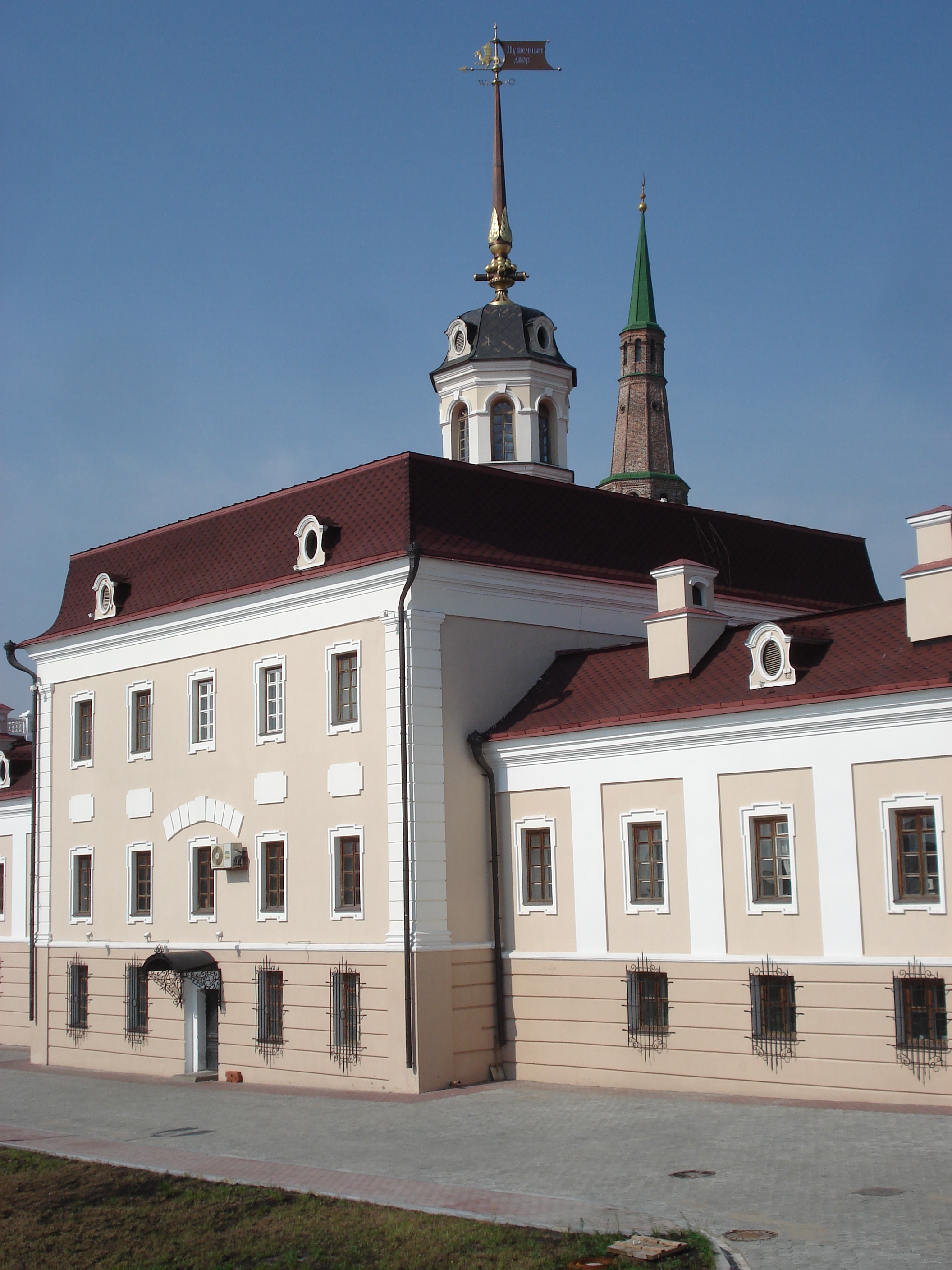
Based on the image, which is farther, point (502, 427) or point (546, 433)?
point (546, 433)

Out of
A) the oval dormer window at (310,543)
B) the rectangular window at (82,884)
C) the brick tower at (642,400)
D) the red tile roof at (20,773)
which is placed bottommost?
the rectangular window at (82,884)

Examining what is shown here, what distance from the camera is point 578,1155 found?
54.1 ft

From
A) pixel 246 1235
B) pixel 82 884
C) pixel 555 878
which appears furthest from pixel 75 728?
pixel 246 1235

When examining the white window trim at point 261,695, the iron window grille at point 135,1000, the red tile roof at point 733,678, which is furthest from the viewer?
the iron window grille at point 135,1000

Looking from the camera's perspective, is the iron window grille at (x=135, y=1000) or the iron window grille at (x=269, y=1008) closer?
the iron window grille at (x=269, y=1008)

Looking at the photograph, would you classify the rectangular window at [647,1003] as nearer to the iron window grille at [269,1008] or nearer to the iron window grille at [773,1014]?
the iron window grille at [773,1014]

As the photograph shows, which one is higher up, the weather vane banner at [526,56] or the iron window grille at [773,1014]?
the weather vane banner at [526,56]

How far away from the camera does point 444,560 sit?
2411 cm

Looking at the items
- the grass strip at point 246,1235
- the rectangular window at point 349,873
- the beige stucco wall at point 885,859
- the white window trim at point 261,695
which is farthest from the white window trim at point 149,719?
the beige stucco wall at point 885,859

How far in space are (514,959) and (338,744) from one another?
468 centimetres

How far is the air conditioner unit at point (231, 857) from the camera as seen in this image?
86.6ft

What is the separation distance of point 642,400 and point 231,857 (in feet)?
241

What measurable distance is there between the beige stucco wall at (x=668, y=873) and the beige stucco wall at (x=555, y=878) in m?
0.83

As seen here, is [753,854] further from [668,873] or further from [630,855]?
[630,855]
